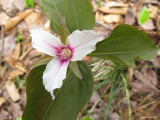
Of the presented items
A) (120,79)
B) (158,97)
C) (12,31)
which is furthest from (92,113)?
(12,31)

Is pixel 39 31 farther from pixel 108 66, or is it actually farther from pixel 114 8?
pixel 114 8

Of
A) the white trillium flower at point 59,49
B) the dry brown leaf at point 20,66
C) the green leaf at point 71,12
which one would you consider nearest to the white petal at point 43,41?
the white trillium flower at point 59,49

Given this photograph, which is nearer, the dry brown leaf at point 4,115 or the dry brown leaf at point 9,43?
the dry brown leaf at point 4,115

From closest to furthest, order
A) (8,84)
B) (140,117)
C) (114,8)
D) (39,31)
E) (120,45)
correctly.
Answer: (39,31) → (120,45) → (140,117) → (8,84) → (114,8)

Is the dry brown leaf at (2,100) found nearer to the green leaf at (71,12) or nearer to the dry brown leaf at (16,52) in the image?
the dry brown leaf at (16,52)

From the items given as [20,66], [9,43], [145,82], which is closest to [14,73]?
[20,66]

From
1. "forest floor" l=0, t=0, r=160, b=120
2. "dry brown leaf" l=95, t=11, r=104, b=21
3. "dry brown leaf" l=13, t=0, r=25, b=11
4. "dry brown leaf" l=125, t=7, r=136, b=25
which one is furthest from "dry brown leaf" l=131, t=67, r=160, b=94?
"dry brown leaf" l=13, t=0, r=25, b=11
